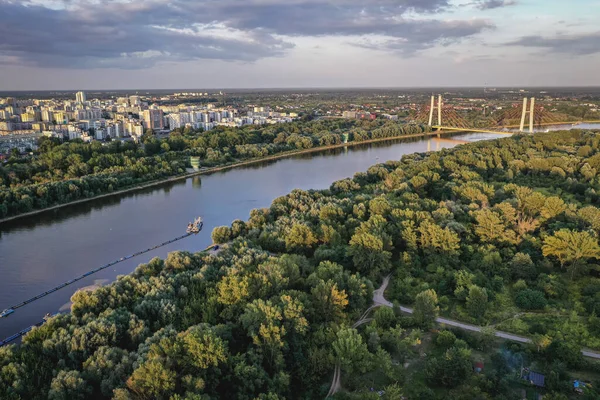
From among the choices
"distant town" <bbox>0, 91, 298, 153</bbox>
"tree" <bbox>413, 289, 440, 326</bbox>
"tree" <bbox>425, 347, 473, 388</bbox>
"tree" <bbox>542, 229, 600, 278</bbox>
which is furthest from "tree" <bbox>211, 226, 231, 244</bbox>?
"distant town" <bbox>0, 91, 298, 153</bbox>

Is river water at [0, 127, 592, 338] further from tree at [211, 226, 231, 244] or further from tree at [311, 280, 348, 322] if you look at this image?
tree at [311, 280, 348, 322]

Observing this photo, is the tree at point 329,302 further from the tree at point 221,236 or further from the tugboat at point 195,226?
the tugboat at point 195,226

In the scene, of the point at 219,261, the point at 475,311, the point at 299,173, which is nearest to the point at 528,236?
the point at 475,311

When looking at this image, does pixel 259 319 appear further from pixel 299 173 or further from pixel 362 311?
pixel 299 173

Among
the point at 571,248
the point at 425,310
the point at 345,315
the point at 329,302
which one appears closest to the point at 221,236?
the point at 329,302

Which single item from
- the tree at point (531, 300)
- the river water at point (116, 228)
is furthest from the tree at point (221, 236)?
the tree at point (531, 300)

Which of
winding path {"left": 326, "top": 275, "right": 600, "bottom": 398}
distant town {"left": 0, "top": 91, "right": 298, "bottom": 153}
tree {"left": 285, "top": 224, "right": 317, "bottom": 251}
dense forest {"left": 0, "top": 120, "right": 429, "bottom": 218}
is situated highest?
distant town {"left": 0, "top": 91, "right": 298, "bottom": 153}

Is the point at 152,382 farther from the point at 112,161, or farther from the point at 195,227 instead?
the point at 112,161
